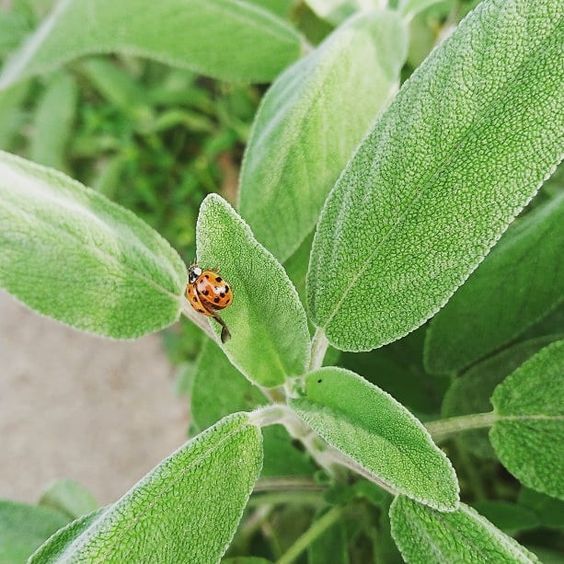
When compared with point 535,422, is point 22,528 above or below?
below

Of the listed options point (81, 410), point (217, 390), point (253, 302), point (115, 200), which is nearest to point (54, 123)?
point (115, 200)

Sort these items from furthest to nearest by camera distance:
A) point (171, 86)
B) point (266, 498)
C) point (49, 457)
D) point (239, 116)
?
point (49, 457) < point (171, 86) < point (239, 116) < point (266, 498)

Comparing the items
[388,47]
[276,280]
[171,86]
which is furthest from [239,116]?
[276,280]

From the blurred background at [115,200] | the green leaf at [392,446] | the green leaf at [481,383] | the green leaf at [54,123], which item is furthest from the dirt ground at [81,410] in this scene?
the green leaf at [392,446]

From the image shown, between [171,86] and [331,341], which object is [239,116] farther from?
[331,341]

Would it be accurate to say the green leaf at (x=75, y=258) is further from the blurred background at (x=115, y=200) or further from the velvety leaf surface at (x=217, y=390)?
the blurred background at (x=115, y=200)

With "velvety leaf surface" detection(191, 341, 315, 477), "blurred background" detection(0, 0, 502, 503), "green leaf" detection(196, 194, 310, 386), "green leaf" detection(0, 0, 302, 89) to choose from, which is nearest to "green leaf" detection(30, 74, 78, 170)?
"blurred background" detection(0, 0, 502, 503)

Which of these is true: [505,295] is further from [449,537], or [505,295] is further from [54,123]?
[54,123]
